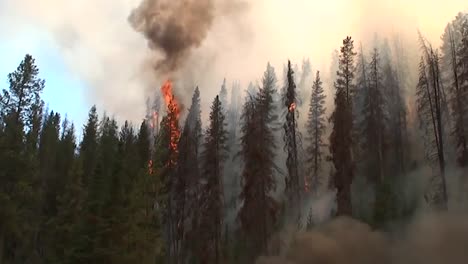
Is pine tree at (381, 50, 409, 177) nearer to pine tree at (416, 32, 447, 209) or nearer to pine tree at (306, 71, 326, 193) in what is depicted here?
pine tree at (416, 32, 447, 209)

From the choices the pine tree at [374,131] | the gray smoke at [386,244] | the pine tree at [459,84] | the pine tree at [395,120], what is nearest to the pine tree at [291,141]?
the pine tree at [374,131]

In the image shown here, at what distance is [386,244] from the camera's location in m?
37.5

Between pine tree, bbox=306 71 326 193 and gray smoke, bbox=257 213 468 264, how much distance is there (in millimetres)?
16885

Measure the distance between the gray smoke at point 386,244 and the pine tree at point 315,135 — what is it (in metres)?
16.9

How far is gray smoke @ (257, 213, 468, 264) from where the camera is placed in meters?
32.8

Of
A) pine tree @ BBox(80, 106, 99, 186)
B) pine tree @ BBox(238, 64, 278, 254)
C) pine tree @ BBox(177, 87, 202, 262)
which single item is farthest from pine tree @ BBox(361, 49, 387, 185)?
pine tree @ BBox(80, 106, 99, 186)

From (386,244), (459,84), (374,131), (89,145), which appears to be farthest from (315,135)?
(89,145)

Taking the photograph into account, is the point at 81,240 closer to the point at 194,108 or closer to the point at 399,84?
the point at 194,108

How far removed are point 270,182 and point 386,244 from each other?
41.8 ft

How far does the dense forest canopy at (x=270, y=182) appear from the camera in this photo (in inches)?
1475

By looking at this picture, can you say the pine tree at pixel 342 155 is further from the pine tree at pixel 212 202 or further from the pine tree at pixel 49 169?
the pine tree at pixel 49 169

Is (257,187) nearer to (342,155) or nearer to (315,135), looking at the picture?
(342,155)

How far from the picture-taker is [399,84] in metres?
62.3

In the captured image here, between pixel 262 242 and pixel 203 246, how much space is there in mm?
5766
